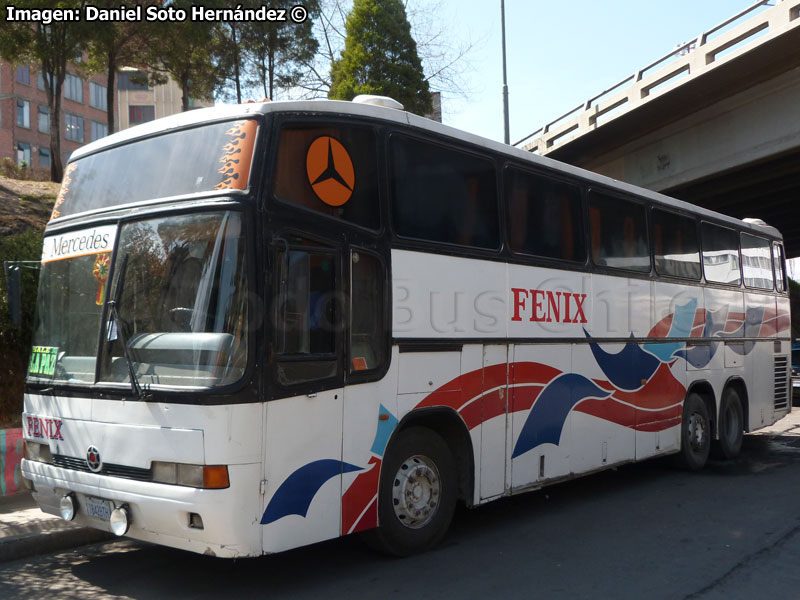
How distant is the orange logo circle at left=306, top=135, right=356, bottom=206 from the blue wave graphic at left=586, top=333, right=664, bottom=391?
12.7ft

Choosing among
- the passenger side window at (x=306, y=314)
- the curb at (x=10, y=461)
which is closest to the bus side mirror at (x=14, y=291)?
the curb at (x=10, y=461)

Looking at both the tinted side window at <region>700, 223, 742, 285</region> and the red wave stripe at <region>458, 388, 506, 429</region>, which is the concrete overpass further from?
the red wave stripe at <region>458, 388, 506, 429</region>

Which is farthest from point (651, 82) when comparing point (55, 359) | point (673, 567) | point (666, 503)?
point (55, 359)

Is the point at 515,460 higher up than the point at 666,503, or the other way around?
the point at 515,460

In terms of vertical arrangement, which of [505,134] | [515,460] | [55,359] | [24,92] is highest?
[24,92]

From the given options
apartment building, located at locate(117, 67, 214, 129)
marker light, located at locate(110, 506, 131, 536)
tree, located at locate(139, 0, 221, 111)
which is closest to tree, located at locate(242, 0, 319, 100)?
tree, located at locate(139, 0, 221, 111)

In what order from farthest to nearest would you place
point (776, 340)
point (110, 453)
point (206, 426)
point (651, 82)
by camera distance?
point (651, 82) < point (776, 340) < point (110, 453) < point (206, 426)

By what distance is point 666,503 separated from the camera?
879 centimetres

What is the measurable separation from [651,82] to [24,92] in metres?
45.8

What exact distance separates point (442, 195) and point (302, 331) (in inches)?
80.9

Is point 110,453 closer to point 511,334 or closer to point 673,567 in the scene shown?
point 511,334

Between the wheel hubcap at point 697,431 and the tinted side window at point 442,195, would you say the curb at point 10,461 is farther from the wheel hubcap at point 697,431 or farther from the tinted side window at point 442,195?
the wheel hubcap at point 697,431

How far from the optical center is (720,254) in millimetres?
11859

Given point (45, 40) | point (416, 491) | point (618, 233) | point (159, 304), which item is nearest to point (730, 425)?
point (618, 233)
